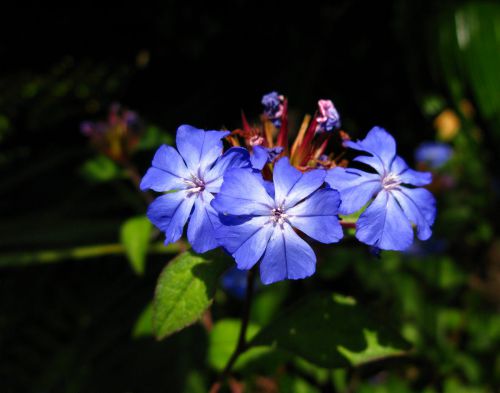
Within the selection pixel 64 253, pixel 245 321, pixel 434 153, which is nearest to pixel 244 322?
pixel 245 321

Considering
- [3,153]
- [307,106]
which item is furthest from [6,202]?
[307,106]

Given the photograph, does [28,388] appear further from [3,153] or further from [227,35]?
[227,35]

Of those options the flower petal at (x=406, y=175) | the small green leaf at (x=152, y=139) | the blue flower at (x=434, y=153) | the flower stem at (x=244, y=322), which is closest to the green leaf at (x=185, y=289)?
the flower stem at (x=244, y=322)

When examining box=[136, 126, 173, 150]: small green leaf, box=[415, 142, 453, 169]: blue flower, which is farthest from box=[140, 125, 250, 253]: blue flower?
box=[415, 142, 453, 169]: blue flower

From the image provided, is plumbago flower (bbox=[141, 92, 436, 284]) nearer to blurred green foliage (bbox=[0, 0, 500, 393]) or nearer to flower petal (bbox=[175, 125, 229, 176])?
flower petal (bbox=[175, 125, 229, 176])

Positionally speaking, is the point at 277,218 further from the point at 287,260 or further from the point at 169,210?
the point at 169,210

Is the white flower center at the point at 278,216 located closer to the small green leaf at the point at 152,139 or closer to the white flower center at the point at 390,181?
the white flower center at the point at 390,181
